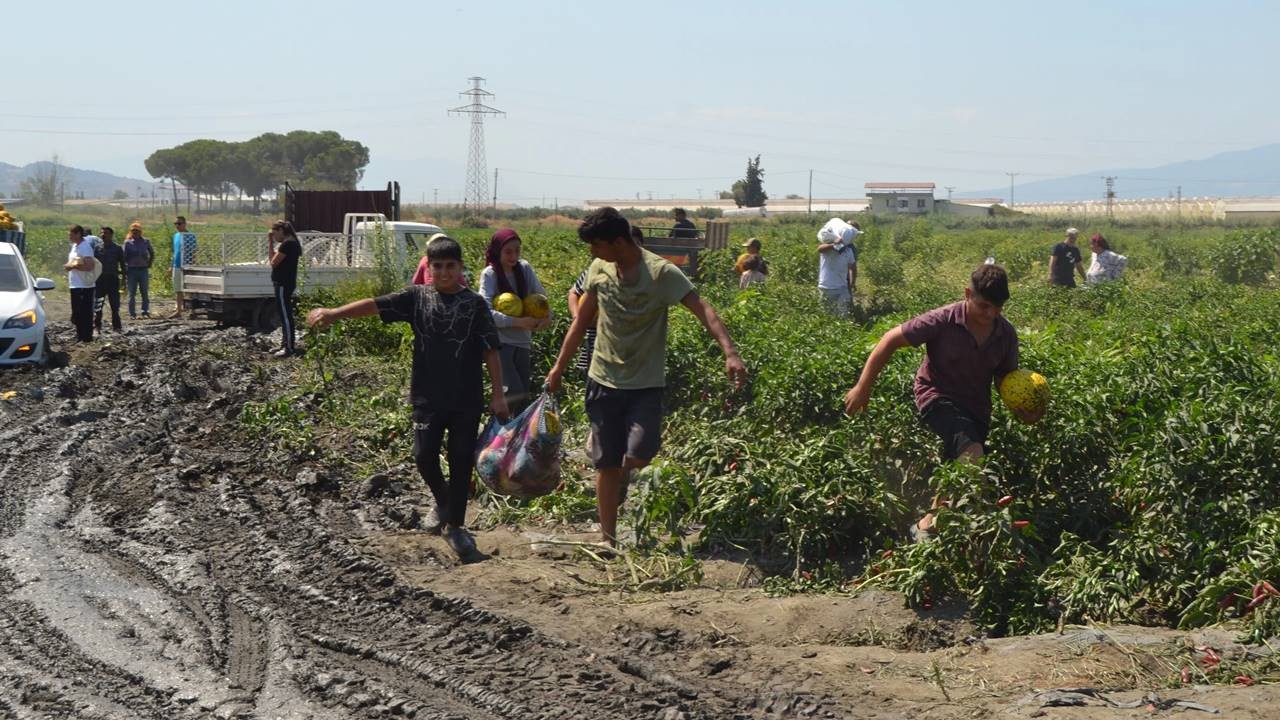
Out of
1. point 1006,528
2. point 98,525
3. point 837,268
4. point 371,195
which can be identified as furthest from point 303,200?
point 1006,528

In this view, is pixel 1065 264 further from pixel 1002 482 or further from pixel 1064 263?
pixel 1002 482

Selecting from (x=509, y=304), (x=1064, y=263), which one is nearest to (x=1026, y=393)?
(x=509, y=304)

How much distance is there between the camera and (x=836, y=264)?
16469 mm

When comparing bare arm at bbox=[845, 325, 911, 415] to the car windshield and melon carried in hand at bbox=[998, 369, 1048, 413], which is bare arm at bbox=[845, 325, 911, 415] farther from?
the car windshield

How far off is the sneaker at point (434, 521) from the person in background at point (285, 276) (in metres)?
8.96

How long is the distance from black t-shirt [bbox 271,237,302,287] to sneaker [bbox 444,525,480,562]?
963 centimetres

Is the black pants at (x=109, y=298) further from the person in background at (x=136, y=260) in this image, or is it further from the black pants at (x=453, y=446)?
the black pants at (x=453, y=446)

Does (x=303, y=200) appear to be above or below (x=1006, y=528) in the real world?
above

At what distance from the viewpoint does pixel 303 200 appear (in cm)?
2450

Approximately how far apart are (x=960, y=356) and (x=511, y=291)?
3396mm

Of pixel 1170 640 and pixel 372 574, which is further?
pixel 372 574

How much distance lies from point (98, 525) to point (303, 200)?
16932mm

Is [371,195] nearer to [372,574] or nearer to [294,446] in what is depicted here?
[294,446]

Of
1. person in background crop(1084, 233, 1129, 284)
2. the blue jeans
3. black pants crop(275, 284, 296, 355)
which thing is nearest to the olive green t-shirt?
black pants crop(275, 284, 296, 355)
